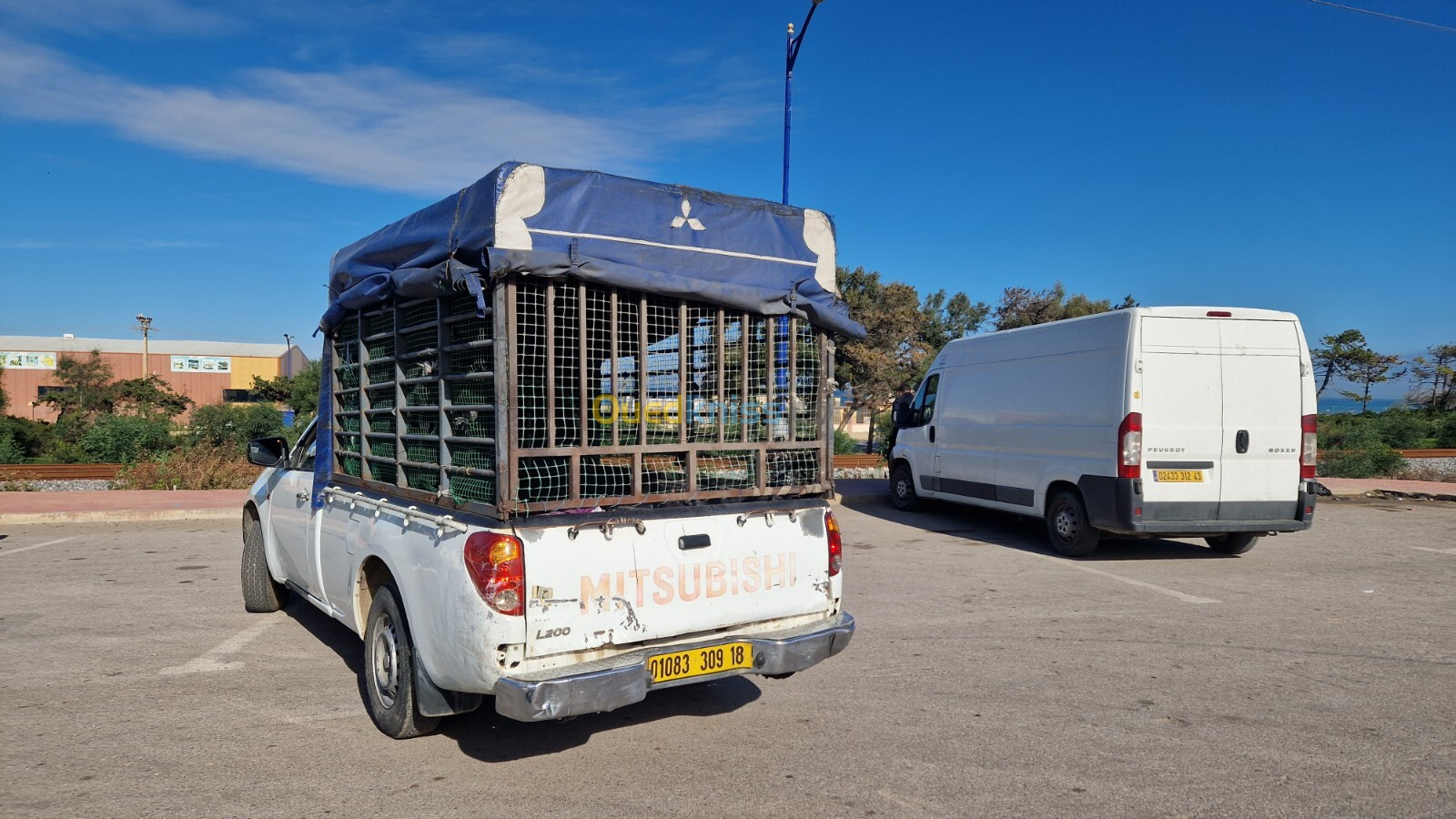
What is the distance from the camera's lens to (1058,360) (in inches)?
390

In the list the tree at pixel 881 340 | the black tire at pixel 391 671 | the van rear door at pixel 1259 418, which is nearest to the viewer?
the black tire at pixel 391 671

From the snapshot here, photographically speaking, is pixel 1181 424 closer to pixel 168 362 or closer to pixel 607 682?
pixel 607 682

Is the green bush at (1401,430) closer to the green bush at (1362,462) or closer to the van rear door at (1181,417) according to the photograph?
the green bush at (1362,462)

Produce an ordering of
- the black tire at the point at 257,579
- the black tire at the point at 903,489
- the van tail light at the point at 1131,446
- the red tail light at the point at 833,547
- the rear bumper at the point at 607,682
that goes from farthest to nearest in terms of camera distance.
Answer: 1. the black tire at the point at 903,489
2. the van tail light at the point at 1131,446
3. the black tire at the point at 257,579
4. the red tail light at the point at 833,547
5. the rear bumper at the point at 607,682

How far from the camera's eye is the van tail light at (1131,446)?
8789 mm

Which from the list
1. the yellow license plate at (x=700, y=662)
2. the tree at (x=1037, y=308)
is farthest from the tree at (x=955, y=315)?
the yellow license plate at (x=700, y=662)

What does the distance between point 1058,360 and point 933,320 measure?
26967 mm

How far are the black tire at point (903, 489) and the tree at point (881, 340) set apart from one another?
1642cm

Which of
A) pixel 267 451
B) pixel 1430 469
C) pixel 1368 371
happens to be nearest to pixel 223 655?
pixel 267 451

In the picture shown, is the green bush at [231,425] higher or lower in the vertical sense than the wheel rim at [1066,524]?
higher

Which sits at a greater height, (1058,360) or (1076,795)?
(1058,360)

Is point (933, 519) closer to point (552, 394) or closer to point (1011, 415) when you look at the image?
point (1011, 415)

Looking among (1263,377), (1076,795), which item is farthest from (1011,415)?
(1076,795)

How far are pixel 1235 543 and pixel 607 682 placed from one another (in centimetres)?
894
